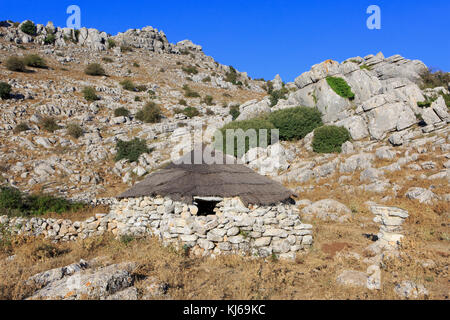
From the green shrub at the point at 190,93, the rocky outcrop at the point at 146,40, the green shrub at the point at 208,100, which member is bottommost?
the green shrub at the point at 208,100

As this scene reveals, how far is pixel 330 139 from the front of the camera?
21.3m

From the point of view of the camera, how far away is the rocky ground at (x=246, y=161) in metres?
5.33

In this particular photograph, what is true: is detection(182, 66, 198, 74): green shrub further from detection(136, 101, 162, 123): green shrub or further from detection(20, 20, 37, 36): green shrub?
detection(20, 20, 37, 36): green shrub

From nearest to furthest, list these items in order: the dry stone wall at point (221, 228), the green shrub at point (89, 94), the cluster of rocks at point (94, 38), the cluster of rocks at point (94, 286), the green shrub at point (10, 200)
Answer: the cluster of rocks at point (94, 286) < the dry stone wall at point (221, 228) < the green shrub at point (10, 200) < the green shrub at point (89, 94) < the cluster of rocks at point (94, 38)

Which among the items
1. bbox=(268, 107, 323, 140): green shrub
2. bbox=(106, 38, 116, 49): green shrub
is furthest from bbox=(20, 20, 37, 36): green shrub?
bbox=(268, 107, 323, 140): green shrub

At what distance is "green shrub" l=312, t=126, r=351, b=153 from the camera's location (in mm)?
21172

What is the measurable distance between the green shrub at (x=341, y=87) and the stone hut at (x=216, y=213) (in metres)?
21.0

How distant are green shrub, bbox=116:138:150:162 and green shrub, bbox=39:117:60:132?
6.30 m

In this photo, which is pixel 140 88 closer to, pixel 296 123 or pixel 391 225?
pixel 296 123

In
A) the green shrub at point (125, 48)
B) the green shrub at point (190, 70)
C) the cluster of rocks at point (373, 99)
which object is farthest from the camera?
the green shrub at point (125, 48)

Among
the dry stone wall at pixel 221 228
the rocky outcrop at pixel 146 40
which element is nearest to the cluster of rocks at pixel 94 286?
the dry stone wall at pixel 221 228

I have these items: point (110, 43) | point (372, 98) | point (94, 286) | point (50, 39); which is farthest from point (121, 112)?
point (110, 43)

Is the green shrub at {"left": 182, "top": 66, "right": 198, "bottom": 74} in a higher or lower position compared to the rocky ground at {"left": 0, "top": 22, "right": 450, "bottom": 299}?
higher

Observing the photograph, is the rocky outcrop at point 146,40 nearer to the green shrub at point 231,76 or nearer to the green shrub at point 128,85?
the green shrub at point 231,76
